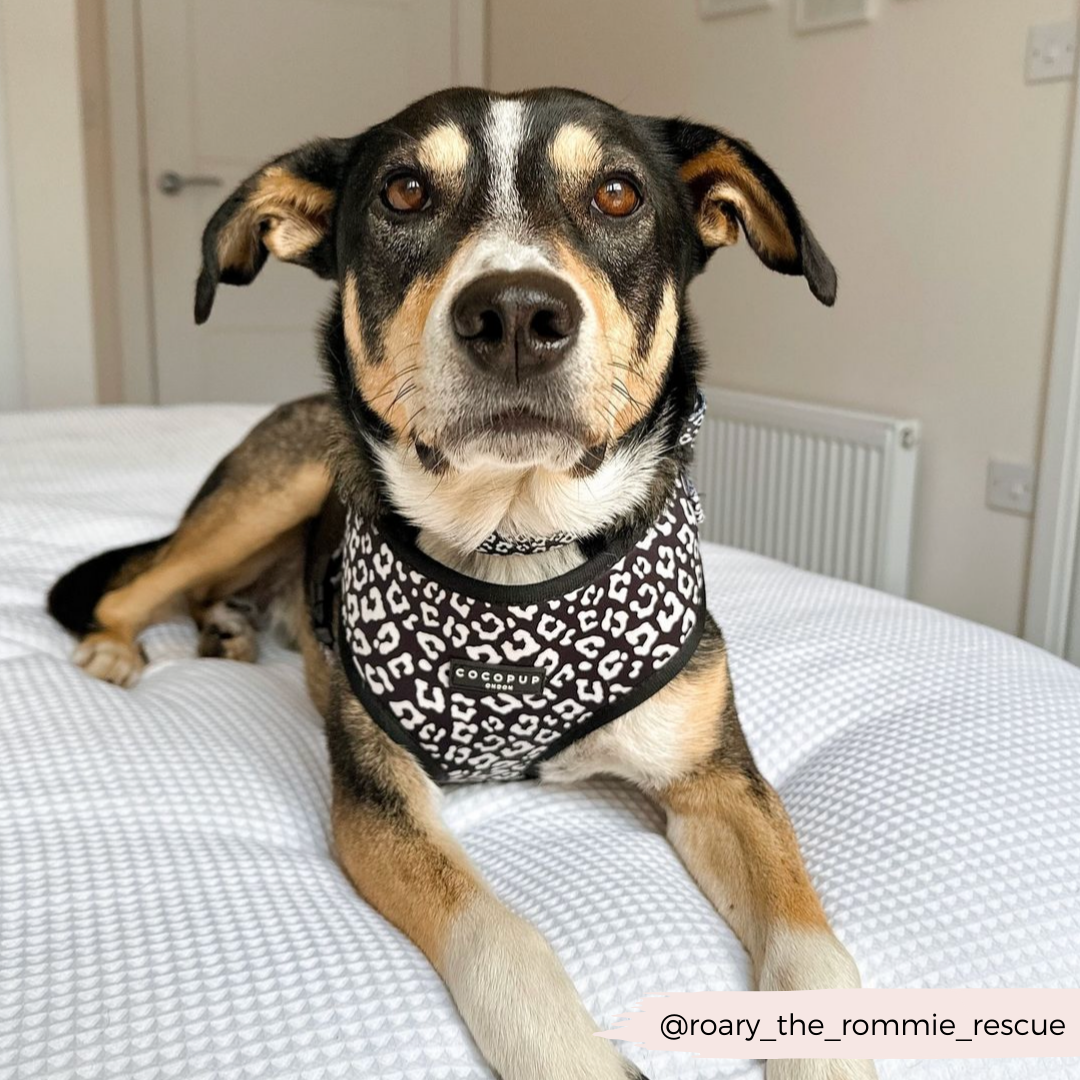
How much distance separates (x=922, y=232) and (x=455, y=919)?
107 inches

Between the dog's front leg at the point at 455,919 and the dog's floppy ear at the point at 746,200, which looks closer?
the dog's front leg at the point at 455,919

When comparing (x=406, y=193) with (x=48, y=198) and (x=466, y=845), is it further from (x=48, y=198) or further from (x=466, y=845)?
(x=48, y=198)

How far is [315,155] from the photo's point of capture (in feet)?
4.41

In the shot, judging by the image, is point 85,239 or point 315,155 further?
point 85,239

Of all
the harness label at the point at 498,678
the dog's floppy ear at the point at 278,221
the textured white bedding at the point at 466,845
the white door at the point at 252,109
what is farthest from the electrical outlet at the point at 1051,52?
the white door at the point at 252,109

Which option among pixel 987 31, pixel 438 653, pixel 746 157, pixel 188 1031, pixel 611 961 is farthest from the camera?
pixel 987 31

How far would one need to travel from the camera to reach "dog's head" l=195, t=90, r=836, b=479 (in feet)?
3.41

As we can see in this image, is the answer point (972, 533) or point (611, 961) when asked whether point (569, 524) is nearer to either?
point (611, 961)

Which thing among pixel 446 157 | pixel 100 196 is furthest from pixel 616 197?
pixel 100 196

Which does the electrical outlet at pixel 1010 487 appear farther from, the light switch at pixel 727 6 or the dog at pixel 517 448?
the dog at pixel 517 448

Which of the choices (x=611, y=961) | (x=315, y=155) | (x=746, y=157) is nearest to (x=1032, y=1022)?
(x=611, y=961)

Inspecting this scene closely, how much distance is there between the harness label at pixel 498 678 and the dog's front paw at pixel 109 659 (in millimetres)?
723

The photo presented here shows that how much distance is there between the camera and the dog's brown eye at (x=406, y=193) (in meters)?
1.22

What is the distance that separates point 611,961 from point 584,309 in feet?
1.93
